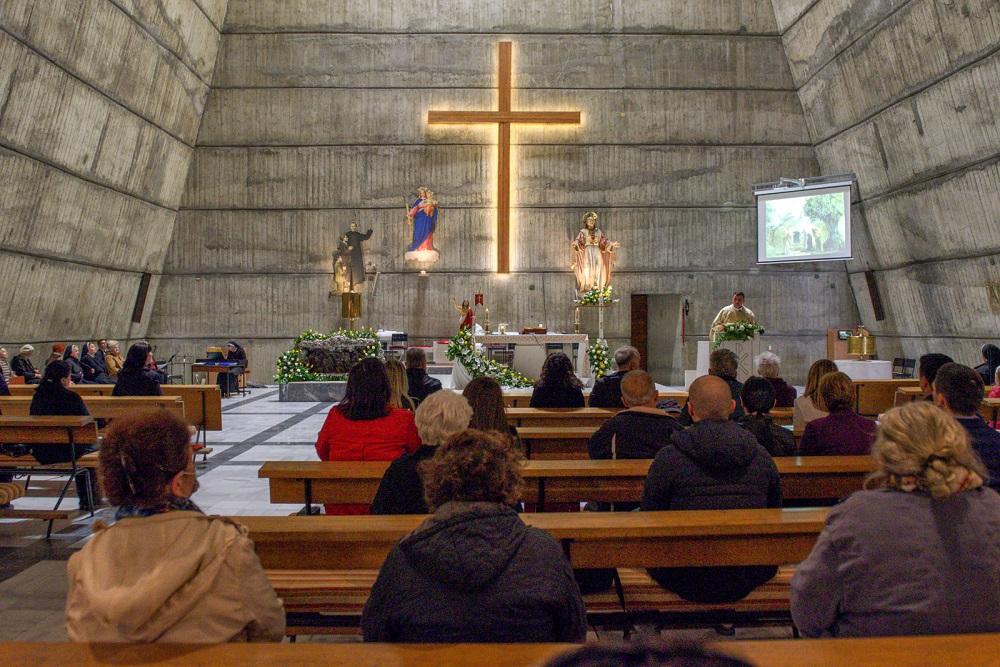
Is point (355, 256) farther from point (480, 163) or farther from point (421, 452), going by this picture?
point (421, 452)

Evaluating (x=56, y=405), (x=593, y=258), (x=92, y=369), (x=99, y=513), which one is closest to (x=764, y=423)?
(x=99, y=513)

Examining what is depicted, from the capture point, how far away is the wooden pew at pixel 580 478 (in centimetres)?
328

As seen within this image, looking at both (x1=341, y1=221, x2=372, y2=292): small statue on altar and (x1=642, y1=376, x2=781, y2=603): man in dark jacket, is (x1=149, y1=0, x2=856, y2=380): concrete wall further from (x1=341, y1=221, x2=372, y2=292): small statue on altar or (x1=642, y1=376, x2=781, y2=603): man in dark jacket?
(x1=642, y1=376, x2=781, y2=603): man in dark jacket

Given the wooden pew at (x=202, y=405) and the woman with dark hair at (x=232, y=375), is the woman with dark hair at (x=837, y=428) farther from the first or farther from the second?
the woman with dark hair at (x=232, y=375)

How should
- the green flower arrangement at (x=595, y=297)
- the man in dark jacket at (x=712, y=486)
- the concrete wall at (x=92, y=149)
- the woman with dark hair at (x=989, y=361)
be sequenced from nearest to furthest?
the man in dark jacket at (x=712, y=486) < the woman with dark hair at (x=989, y=361) < the concrete wall at (x=92, y=149) < the green flower arrangement at (x=595, y=297)

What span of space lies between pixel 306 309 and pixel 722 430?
14.0m

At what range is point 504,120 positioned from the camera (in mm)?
15422

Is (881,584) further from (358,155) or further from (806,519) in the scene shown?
(358,155)

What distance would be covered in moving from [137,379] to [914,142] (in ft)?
36.5

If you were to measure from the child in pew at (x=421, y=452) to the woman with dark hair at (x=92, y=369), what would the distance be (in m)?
10.3

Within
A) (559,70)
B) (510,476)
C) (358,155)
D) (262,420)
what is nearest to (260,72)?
(358,155)

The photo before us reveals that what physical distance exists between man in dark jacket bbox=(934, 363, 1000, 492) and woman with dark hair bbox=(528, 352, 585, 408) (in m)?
2.76

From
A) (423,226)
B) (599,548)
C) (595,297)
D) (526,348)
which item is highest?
(423,226)

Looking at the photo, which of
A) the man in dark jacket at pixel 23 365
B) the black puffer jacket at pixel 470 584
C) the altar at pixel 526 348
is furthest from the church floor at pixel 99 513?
the altar at pixel 526 348
